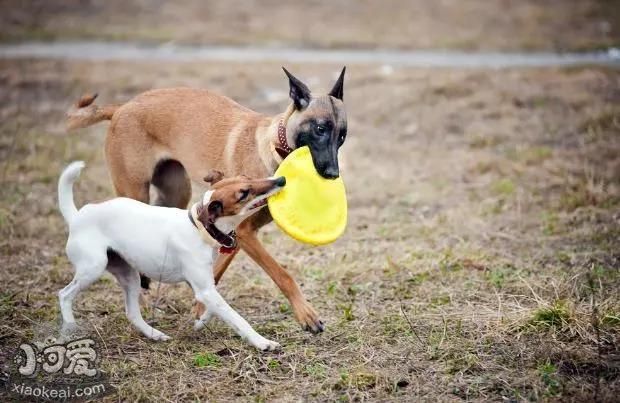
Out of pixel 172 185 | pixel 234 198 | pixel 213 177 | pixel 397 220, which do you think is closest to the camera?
pixel 234 198

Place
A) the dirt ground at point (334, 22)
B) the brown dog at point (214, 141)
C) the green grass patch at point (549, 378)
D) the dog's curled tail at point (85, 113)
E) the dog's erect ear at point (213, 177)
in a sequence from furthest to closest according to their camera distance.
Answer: the dirt ground at point (334, 22)
the dog's curled tail at point (85, 113)
the brown dog at point (214, 141)
the dog's erect ear at point (213, 177)
the green grass patch at point (549, 378)

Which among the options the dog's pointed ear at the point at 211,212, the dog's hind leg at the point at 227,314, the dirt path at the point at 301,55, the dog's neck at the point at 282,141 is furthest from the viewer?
the dirt path at the point at 301,55

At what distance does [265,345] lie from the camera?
496 cm

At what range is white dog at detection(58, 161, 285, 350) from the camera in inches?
192

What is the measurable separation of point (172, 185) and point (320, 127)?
173 centimetres

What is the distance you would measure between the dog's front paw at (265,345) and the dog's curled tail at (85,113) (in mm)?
2587

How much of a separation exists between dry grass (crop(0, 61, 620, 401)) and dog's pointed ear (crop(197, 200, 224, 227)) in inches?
35.7

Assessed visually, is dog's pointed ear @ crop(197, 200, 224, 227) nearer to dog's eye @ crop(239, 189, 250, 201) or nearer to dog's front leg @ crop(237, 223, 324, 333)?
dog's eye @ crop(239, 189, 250, 201)

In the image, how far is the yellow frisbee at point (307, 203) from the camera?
5074mm

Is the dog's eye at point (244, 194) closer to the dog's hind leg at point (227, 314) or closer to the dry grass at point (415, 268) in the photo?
the dog's hind leg at point (227, 314)

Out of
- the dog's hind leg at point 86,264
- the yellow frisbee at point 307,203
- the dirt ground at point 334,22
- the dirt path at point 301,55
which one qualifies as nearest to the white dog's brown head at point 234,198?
the yellow frisbee at point 307,203

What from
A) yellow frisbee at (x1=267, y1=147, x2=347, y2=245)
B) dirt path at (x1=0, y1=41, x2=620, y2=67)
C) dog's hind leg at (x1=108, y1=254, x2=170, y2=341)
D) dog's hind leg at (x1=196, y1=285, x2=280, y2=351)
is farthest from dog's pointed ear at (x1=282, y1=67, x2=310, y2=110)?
dirt path at (x1=0, y1=41, x2=620, y2=67)

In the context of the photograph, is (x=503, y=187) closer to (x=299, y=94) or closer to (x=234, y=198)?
(x=299, y=94)

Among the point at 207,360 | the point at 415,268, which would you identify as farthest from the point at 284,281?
the point at 415,268
